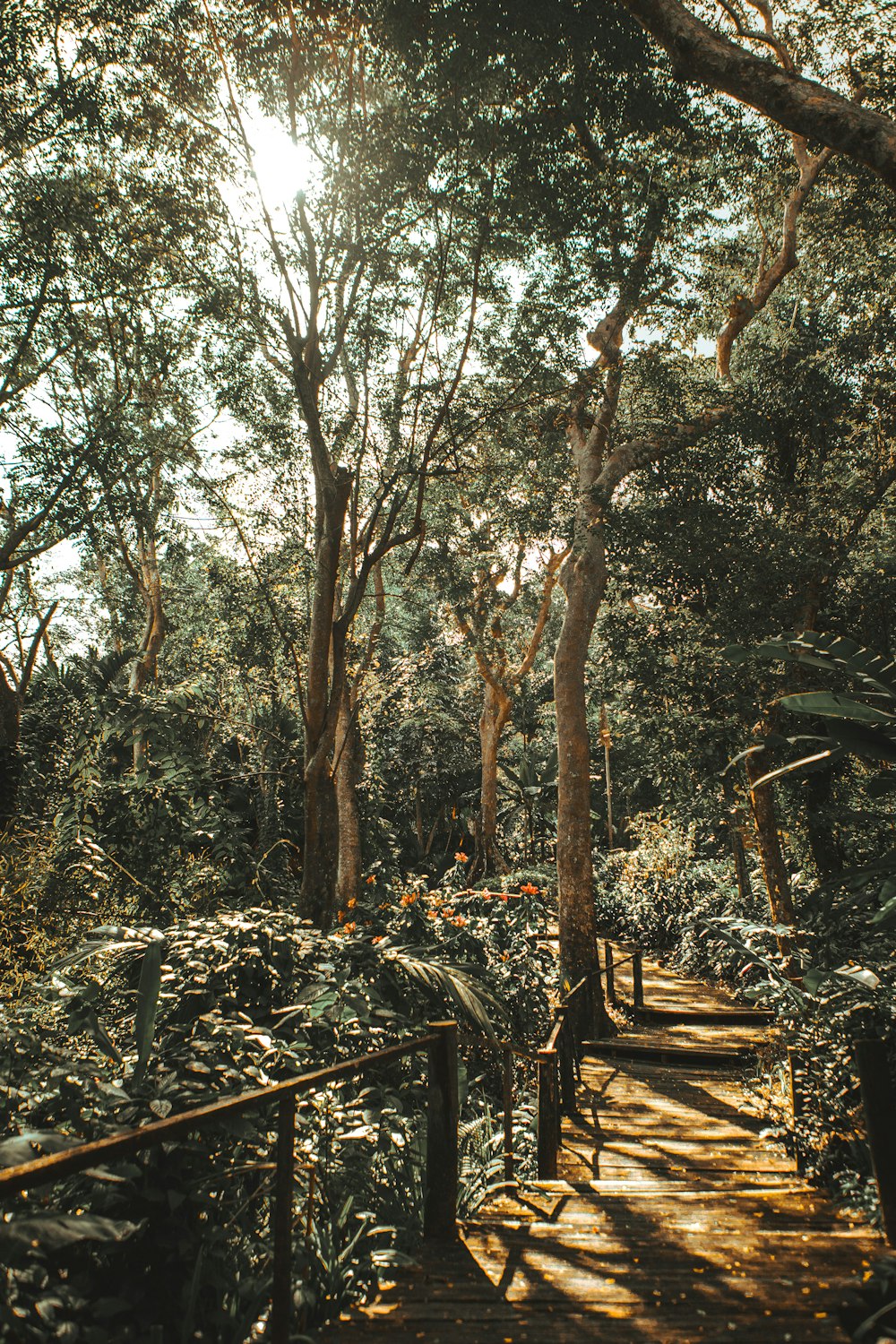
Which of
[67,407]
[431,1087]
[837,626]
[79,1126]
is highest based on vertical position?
[67,407]

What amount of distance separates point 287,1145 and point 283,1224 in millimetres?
214

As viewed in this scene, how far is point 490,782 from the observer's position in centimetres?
2070

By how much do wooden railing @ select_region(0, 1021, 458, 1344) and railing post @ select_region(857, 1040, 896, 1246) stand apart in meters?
1.85

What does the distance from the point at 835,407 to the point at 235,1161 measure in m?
11.7

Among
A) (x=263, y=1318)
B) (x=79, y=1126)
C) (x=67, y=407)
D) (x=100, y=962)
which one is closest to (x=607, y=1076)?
(x=100, y=962)

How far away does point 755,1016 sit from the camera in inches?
425

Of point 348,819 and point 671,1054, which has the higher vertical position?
point 348,819

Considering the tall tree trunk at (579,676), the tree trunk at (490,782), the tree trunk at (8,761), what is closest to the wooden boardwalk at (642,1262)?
the tall tree trunk at (579,676)

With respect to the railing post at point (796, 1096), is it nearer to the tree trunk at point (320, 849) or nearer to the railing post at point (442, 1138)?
the railing post at point (442, 1138)

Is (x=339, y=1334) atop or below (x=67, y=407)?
below

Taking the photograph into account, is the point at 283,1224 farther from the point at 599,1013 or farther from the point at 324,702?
the point at 599,1013

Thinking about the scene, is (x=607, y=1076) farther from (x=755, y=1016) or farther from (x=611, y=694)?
(x=611, y=694)

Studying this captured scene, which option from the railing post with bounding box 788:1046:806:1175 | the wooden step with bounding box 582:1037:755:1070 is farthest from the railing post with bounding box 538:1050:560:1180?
the wooden step with bounding box 582:1037:755:1070

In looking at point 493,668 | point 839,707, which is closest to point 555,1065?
point 839,707
